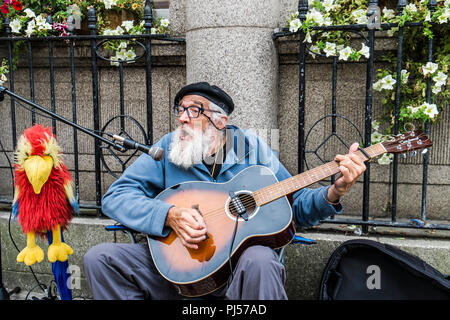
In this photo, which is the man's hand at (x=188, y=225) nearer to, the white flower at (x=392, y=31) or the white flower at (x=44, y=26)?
the white flower at (x=392, y=31)

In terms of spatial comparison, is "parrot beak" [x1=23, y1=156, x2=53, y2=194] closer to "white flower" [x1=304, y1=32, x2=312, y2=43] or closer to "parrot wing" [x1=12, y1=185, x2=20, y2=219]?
"parrot wing" [x1=12, y1=185, x2=20, y2=219]

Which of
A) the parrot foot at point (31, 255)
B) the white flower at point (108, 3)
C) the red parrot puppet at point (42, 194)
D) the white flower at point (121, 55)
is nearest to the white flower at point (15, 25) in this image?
the white flower at point (108, 3)

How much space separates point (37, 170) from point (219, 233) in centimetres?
108

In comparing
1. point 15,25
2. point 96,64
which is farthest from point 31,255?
point 15,25

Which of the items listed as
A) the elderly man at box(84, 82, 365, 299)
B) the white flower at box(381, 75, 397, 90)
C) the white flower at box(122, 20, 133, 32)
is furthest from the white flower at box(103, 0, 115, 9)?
the white flower at box(381, 75, 397, 90)

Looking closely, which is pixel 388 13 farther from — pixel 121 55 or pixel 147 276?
pixel 147 276

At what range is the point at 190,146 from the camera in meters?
2.60

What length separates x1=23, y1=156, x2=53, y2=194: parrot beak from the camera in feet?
7.86

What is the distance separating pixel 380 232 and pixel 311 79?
4.30 feet

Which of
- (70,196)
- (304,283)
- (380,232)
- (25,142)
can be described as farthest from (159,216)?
(380,232)

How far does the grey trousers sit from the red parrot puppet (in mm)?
381

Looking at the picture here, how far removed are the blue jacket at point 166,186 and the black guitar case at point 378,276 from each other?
0.40m
